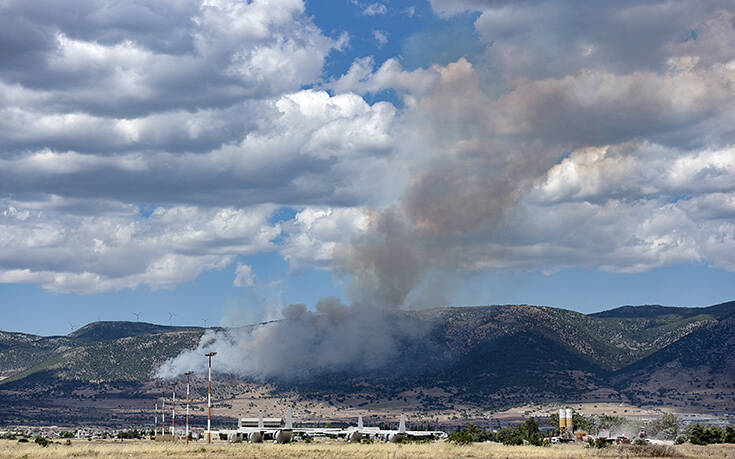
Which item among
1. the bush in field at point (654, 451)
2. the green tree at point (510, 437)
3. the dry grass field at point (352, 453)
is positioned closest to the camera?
the dry grass field at point (352, 453)

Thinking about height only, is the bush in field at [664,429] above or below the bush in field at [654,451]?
below

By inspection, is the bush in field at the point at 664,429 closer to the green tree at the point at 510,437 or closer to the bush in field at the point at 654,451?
the green tree at the point at 510,437

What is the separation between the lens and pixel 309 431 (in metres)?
184

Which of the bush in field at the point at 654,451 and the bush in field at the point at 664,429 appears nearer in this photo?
the bush in field at the point at 654,451

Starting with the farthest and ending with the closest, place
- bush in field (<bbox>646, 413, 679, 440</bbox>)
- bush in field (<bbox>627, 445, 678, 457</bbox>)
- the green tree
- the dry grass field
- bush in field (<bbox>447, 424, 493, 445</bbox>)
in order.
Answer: bush in field (<bbox>646, 413, 679, 440</bbox>) < the green tree < bush in field (<bbox>447, 424, 493, 445</bbox>) < bush in field (<bbox>627, 445, 678, 457</bbox>) < the dry grass field

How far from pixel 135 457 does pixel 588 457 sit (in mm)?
55969

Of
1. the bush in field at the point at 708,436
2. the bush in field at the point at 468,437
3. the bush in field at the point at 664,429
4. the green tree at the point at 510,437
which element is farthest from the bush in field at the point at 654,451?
the bush in field at the point at 664,429

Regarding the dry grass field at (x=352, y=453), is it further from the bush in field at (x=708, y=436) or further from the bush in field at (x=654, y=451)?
the bush in field at (x=708, y=436)

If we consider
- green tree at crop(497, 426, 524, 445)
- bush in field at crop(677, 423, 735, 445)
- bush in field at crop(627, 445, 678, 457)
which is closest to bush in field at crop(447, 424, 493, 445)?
green tree at crop(497, 426, 524, 445)

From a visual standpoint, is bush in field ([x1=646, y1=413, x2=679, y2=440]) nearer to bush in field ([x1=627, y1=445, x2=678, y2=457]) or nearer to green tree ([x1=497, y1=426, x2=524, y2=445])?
green tree ([x1=497, y1=426, x2=524, y2=445])

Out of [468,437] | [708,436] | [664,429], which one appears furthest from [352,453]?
[664,429]

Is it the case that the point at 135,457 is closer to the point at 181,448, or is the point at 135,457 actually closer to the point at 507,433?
the point at 181,448

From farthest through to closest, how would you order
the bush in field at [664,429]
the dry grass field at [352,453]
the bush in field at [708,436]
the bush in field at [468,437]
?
the bush in field at [664,429] < the bush in field at [468,437] < the bush in field at [708,436] < the dry grass field at [352,453]

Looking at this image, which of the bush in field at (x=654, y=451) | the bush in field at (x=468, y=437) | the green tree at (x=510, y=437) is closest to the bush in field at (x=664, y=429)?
the green tree at (x=510, y=437)
